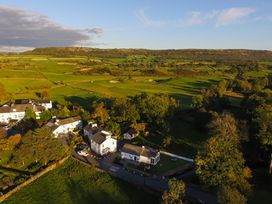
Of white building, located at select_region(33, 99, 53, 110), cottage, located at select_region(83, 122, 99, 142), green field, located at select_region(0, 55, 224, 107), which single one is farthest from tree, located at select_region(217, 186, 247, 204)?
white building, located at select_region(33, 99, 53, 110)

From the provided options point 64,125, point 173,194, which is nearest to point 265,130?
point 173,194

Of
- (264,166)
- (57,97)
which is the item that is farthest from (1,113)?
(264,166)

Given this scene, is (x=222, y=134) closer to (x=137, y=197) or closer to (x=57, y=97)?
(x=137, y=197)

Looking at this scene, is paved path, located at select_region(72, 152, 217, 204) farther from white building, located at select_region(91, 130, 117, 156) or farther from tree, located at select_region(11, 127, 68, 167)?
tree, located at select_region(11, 127, 68, 167)

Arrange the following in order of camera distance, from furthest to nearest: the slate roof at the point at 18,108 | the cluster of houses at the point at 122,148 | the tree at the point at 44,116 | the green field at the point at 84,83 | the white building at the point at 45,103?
the green field at the point at 84,83 → the white building at the point at 45,103 → the slate roof at the point at 18,108 → the tree at the point at 44,116 → the cluster of houses at the point at 122,148

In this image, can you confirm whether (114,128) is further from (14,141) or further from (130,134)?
(14,141)

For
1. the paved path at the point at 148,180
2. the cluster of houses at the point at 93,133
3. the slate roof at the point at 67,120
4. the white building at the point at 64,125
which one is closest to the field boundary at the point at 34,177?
the paved path at the point at 148,180

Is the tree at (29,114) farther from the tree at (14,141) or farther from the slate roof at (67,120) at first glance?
the tree at (14,141)
